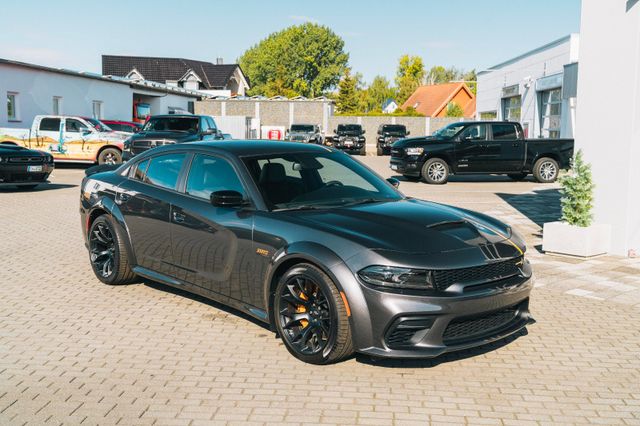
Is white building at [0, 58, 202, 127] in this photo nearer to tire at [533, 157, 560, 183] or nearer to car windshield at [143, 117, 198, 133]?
car windshield at [143, 117, 198, 133]

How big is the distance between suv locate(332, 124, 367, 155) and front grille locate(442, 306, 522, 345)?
36.9 metres

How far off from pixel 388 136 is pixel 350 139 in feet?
7.95

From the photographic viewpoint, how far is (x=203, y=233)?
5.84 m

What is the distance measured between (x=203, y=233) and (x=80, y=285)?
2256mm

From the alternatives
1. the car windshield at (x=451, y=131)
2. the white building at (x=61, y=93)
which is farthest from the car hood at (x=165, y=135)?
the white building at (x=61, y=93)

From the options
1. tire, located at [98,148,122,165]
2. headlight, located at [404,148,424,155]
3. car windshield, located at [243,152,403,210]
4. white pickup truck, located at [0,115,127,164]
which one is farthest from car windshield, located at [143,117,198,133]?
car windshield, located at [243,152,403,210]

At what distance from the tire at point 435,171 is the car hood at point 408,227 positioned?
15.2m

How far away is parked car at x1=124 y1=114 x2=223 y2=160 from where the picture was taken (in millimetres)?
21250

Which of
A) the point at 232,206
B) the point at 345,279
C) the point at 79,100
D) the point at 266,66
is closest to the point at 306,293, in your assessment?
the point at 345,279

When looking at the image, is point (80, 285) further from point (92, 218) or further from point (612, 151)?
point (612, 151)

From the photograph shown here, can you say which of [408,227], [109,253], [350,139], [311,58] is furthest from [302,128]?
[311,58]

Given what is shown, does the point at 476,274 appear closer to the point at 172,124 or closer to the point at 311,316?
the point at 311,316

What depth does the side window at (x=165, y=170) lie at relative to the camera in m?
6.44

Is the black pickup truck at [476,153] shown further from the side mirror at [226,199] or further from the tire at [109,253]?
the side mirror at [226,199]
